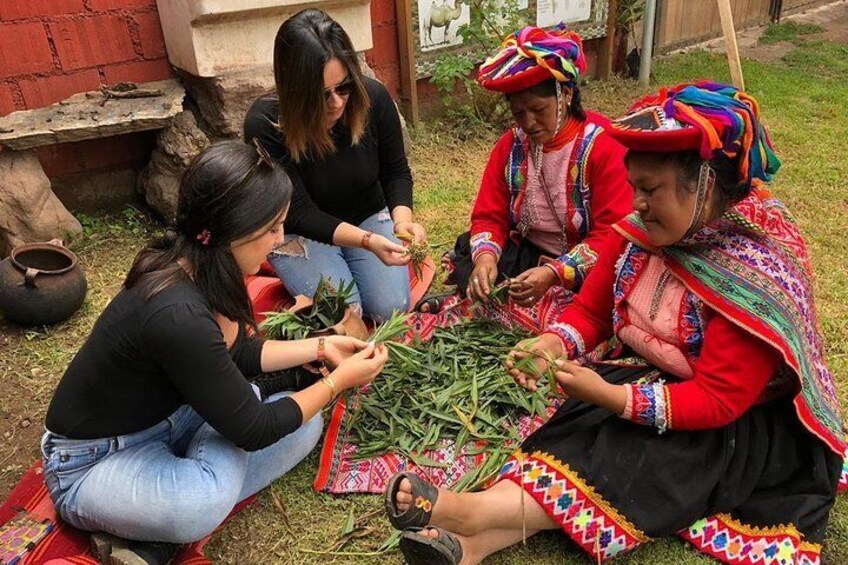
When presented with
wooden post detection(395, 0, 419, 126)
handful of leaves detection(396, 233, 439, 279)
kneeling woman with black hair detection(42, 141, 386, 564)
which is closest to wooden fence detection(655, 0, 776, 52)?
wooden post detection(395, 0, 419, 126)

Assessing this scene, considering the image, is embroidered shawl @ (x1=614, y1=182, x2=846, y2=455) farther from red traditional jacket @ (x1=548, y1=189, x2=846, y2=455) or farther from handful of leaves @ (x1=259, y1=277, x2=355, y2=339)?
handful of leaves @ (x1=259, y1=277, x2=355, y2=339)

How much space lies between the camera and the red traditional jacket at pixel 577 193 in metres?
2.98

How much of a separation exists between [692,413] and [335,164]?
203 cm

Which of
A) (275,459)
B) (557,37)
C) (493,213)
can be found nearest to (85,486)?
(275,459)

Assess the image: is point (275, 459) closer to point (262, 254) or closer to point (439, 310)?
point (262, 254)

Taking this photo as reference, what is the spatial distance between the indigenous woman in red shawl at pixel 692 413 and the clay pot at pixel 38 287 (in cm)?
235

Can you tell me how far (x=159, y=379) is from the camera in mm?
2168

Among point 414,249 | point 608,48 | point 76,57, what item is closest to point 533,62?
point 414,249

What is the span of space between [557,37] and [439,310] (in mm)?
1396

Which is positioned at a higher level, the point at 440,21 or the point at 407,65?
the point at 440,21

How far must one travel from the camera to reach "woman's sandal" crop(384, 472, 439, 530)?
6.82 ft

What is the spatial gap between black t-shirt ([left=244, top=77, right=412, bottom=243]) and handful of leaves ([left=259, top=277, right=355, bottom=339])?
0.95 ft

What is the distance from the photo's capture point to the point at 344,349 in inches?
103

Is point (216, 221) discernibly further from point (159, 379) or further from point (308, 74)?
point (308, 74)
